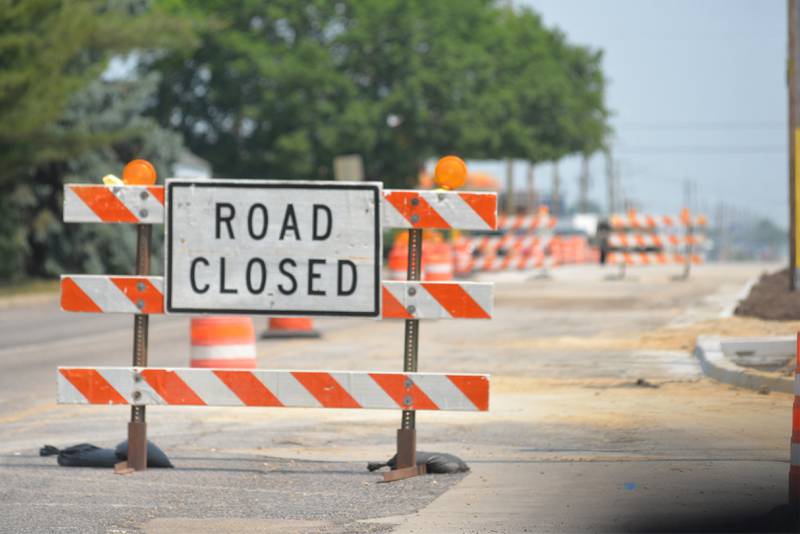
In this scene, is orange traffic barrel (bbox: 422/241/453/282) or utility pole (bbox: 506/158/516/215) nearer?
orange traffic barrel (bbox: 422/241/453/282)

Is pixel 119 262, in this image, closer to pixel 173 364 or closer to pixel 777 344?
pixel 173 364

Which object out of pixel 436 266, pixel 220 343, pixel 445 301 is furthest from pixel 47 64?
pixel 445 301

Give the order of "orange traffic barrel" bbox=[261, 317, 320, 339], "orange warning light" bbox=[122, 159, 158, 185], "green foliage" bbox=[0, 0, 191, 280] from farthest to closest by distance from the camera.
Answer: "green foliage" bbox=[0, 0, 191, 280], "orange traffic barrel" bbox=[261, 317, 320, 339], "orange warning light" bbox=[122, 159, 158, 185]

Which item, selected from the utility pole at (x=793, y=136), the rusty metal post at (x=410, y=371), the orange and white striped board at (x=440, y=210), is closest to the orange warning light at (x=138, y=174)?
the orange and white striped board at (x=440, y=210)

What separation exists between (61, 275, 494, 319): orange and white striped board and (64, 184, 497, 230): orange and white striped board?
13.2 inches

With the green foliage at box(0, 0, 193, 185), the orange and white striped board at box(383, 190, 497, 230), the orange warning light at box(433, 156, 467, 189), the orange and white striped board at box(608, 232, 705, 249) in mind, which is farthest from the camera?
the orange and white striped board at box(608, 232, 705, 249)

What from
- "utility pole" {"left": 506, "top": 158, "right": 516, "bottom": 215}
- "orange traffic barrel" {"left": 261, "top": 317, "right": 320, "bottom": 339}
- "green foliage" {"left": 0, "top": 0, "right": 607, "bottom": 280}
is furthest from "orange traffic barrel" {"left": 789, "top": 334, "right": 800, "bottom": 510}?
"utility pole" {"left": 506, "top": 158, "right": 516, "bottom": 215}

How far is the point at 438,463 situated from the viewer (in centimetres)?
881

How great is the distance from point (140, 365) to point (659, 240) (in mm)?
31775

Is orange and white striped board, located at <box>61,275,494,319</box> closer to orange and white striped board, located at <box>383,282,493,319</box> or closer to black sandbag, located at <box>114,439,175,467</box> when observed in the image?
orange and white striped board, located at <box>383,282,493,319</box>

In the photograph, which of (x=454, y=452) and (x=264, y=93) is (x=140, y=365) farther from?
(x=264, y=93)

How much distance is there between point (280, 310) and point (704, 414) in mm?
3910

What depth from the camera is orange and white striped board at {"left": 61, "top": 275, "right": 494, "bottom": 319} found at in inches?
336

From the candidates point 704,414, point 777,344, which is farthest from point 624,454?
point 777,344
